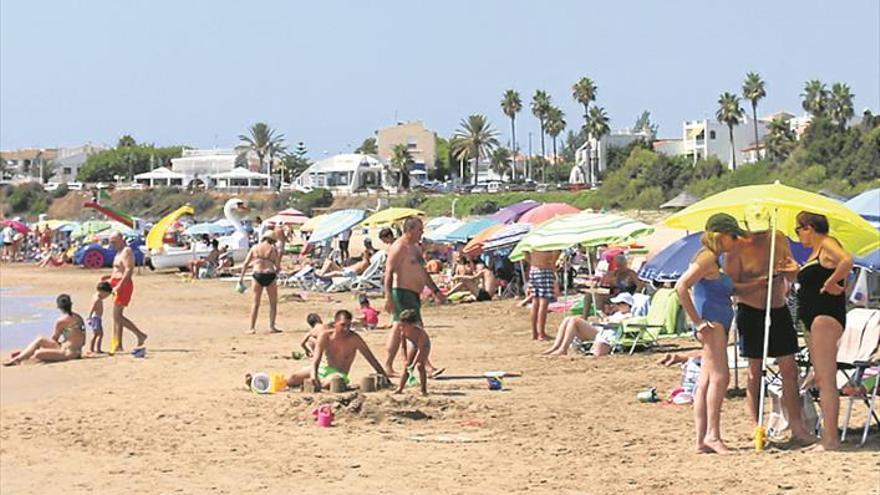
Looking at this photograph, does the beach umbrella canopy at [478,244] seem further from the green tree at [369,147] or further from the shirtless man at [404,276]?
the green tree at [369,147]

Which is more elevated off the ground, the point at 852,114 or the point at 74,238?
the point at 852,114

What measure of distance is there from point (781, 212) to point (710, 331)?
1.23 metres

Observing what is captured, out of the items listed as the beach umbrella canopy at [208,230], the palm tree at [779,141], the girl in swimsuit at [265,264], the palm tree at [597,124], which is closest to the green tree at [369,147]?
the palm tree at [597,124]

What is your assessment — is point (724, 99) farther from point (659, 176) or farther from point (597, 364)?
point (597, 364)

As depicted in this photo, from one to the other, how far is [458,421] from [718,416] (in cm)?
247

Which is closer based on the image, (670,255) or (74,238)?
(670,255)

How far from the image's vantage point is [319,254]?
3491 cm

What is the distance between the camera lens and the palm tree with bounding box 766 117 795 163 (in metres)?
67.6

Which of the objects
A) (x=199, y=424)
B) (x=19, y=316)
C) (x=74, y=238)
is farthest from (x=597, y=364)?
(x=74, y=238)

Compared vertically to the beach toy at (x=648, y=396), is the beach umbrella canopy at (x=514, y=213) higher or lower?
higher

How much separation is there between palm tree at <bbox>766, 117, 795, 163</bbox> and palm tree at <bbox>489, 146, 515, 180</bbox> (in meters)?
34.9

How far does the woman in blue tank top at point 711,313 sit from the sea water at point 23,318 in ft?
40.4

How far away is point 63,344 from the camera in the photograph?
1455cm

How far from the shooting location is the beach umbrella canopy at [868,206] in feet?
44.5
